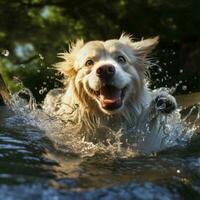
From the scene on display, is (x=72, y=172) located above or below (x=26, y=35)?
below

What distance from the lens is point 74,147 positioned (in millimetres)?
5547

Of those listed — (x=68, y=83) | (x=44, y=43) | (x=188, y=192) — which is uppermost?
(x=44, y=43)

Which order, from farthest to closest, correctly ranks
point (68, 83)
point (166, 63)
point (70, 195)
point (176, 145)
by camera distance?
point (166, 63) → point (68, 83) → point (176, 145) → point (70, 195)

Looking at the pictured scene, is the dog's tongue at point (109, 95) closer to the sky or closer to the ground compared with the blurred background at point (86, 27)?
closer to the ground

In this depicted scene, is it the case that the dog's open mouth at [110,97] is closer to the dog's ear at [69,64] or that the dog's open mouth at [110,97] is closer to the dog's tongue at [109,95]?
the dog's tongue at [109,95]

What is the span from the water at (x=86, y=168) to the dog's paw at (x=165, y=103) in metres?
0.27

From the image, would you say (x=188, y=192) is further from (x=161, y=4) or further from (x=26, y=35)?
(x=26, y=35)

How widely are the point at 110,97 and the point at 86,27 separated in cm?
1135

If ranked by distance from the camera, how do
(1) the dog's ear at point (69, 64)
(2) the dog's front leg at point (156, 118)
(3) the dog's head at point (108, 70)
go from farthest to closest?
(1) the dog's ear at point (69, 64), (2) the dog's front leg at point (156, 118), (3) the dog's head at point (108, 70)

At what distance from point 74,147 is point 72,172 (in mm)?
1148

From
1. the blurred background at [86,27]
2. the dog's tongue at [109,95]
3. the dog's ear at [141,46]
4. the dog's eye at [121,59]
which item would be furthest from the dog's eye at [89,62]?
the blurred background at [86,27]

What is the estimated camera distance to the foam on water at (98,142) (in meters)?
5.54

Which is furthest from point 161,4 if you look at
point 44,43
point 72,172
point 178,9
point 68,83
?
point 72,172

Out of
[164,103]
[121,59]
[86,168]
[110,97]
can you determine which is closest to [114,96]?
[110,97]
